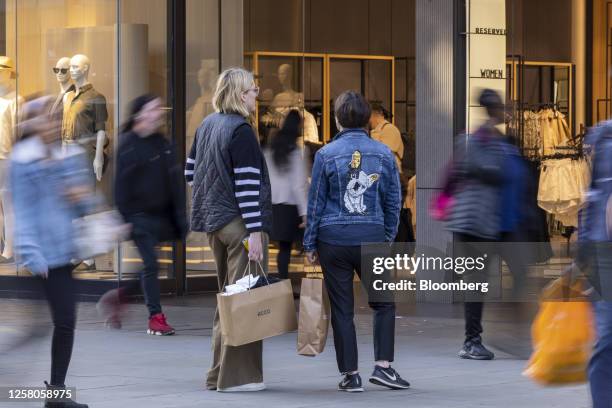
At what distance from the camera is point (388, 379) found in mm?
8727

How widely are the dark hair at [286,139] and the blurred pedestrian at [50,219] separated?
21.9 feet

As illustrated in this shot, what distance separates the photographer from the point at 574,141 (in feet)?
60.3

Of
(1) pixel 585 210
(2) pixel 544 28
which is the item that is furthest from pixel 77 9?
(1) pixel 585 210

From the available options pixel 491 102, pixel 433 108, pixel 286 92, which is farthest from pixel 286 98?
pixel 491 102

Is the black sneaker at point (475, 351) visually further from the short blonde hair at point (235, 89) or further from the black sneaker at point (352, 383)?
the short blonde hair at point (235, 89)

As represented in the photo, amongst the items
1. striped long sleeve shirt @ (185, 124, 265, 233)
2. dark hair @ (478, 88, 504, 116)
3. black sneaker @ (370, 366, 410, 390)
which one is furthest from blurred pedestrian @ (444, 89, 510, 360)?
striped long sleeve shirt @ (185, 124, 265, 233)

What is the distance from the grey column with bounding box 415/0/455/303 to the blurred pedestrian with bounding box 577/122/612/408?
6.96 m

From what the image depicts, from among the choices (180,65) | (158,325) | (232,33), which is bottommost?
(158,325)

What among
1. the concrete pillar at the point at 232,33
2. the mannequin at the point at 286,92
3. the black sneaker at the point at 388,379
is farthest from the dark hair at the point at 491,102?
the concrete pillar at the point at 232,33

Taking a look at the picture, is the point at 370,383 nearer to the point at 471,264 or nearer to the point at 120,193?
the point at 120,193

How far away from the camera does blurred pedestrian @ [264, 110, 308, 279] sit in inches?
554

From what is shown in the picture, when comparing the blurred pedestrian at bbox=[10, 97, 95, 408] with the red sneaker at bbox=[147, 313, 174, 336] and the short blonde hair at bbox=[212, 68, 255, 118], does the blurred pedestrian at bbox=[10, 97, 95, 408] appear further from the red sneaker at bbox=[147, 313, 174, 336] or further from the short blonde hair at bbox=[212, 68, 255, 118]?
the red sneaker at bbox=[147, 313, 174, 336]

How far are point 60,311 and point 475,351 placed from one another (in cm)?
364

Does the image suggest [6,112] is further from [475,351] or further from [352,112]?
[352,112]
